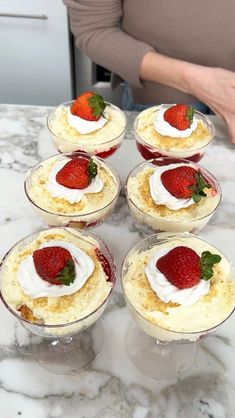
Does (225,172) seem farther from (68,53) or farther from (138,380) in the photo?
(68,53)

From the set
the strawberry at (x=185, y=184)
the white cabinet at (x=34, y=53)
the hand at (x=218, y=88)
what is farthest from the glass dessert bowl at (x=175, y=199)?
the white cabinet at (x=34, y=53)

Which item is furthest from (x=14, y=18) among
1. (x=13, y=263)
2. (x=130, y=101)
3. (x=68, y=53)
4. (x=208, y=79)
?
(x=13, y=263)

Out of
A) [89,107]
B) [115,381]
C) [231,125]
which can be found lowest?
[115,381]

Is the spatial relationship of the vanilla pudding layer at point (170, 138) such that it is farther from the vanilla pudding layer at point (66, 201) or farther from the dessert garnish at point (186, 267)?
the dessert garnish at point (186, 267)

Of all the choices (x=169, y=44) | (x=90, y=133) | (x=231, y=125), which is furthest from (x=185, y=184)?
(x=169, y=44)

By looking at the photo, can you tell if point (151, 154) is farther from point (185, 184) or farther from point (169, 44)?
point (169, 44)

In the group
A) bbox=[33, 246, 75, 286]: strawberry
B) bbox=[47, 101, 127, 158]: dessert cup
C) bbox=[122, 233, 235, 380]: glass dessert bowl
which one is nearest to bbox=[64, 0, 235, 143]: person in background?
bbox=[47, 101, 127, 158]: dessert cup
